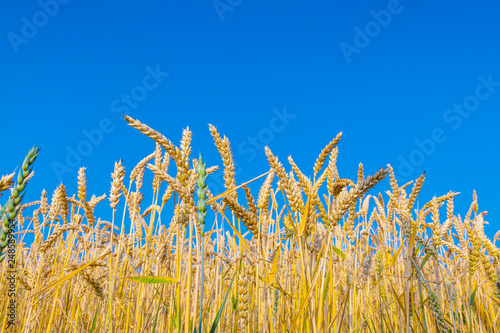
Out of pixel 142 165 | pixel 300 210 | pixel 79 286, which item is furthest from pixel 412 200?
pixel 79 286

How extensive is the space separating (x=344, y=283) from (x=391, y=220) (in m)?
0.97

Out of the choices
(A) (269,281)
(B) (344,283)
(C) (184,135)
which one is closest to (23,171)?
(C) (184,135)

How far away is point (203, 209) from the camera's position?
0.87 metres

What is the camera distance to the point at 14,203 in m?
0.71

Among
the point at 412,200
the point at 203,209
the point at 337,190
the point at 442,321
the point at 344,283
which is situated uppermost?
the point at 412,200

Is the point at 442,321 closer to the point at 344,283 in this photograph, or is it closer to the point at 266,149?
the point at 344,283

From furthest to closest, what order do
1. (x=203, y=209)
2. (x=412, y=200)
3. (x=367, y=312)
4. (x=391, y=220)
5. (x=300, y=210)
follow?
(x=391, y=220) < (x=367, y=312) < (x=412, y=200) < (x=300, y=210) < (x=203, y=209)

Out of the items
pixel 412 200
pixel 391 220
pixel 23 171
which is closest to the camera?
pixel 23 171

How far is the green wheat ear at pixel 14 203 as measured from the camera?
26.4 inches

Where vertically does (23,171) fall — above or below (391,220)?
below

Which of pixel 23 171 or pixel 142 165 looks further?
pixel 142 165

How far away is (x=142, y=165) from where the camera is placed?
87.6 inches

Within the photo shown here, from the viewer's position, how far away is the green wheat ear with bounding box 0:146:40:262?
670 mm

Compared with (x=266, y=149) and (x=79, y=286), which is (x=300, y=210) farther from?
(x=79, y=286)
